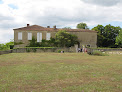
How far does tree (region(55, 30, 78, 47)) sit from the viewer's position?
125ft

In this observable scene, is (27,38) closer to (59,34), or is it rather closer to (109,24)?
(59,34)

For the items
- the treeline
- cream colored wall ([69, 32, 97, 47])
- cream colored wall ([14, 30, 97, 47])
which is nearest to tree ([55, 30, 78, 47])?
cream colored wall ([14, 30, 97, 47])

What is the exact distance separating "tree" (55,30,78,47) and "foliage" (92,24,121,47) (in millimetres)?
14707

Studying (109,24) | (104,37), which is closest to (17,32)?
(104,37)

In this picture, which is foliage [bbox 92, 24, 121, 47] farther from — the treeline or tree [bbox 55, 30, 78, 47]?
tree [bbox 55, 30, 78, 47]

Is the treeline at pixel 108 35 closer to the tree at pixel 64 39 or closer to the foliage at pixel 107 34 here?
the foliage at pixel 107 34

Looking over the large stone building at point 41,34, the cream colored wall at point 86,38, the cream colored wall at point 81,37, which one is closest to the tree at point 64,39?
the large stone building at point 41,34

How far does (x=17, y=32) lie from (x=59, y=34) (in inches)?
424

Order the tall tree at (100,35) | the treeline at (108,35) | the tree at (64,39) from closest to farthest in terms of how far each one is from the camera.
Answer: the tree at (64,39)
the tall tree at (100,35)
the treeline at (108,35)

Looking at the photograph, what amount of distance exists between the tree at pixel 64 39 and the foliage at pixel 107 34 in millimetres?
14707

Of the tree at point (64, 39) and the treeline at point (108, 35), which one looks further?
the treeline at point (108, 35)

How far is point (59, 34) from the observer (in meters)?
38.5

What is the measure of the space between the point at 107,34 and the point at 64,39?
20.1 metres

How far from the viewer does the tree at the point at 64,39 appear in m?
38.2
